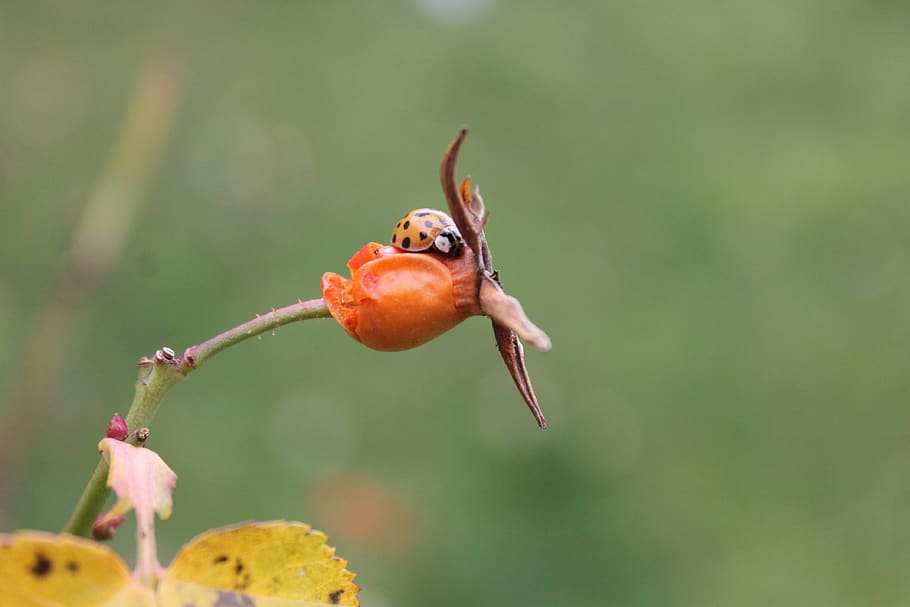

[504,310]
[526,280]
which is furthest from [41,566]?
[526,280]

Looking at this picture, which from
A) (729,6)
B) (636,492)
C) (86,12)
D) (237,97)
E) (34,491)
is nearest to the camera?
(34,491)

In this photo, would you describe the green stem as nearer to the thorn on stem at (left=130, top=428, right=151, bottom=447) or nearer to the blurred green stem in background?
the thorn on stem at (left=130, top=428, right=151, bottom=447)

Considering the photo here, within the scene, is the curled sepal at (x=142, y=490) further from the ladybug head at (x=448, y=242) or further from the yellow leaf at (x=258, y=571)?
the ladybug head at (x=448, y=242)

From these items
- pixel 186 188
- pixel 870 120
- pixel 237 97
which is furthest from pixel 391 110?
pixel 870 120

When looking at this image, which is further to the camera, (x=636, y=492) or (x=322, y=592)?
(x=636, y=492)

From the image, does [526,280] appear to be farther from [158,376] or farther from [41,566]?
[41,566]

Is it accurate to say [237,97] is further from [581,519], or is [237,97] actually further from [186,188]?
[581,519]
